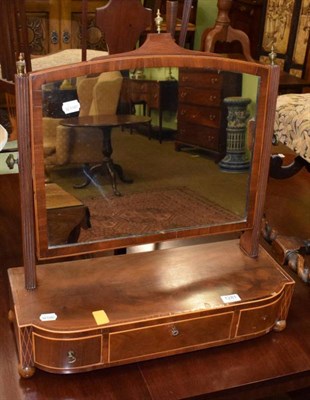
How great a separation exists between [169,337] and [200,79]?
467 mm

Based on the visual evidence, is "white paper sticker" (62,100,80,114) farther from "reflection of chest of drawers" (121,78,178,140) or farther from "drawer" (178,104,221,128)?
"drawer" (178,104,221,128)

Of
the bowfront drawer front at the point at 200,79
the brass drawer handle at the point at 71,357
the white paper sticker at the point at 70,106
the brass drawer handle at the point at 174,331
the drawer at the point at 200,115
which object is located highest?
the bowfront drawer front at the point at 200,79

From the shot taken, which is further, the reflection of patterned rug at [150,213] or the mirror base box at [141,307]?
the reflection of patterned rug at [150,213]

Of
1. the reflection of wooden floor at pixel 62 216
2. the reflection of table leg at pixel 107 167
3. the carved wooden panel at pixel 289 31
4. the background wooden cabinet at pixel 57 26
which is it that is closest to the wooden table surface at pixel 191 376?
the reflection of wooden floor at pixel 62 216

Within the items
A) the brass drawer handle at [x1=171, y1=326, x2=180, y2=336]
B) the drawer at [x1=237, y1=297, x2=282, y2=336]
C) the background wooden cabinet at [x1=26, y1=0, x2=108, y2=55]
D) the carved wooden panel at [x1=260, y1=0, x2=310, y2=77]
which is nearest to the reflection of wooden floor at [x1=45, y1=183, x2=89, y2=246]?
the brass drawer handle at [x1=171, y1=326, x2=180, y2=336]

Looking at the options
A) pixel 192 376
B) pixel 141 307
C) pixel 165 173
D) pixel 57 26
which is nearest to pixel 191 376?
pixel 192 376

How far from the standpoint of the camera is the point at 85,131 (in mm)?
923

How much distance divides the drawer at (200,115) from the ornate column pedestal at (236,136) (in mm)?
28

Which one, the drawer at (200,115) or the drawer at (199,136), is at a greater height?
the drawer at (200,115)

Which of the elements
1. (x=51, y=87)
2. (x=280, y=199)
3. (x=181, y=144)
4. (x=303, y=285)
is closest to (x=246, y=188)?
(x=181, y=144)

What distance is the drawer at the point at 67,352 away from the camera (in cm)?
82

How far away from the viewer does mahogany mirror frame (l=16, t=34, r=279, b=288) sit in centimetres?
80

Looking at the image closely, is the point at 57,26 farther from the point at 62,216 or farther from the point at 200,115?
the point at 62,216

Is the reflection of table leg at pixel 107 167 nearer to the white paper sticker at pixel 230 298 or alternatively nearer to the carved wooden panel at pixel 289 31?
the white paper sticker at pixel 230 298
